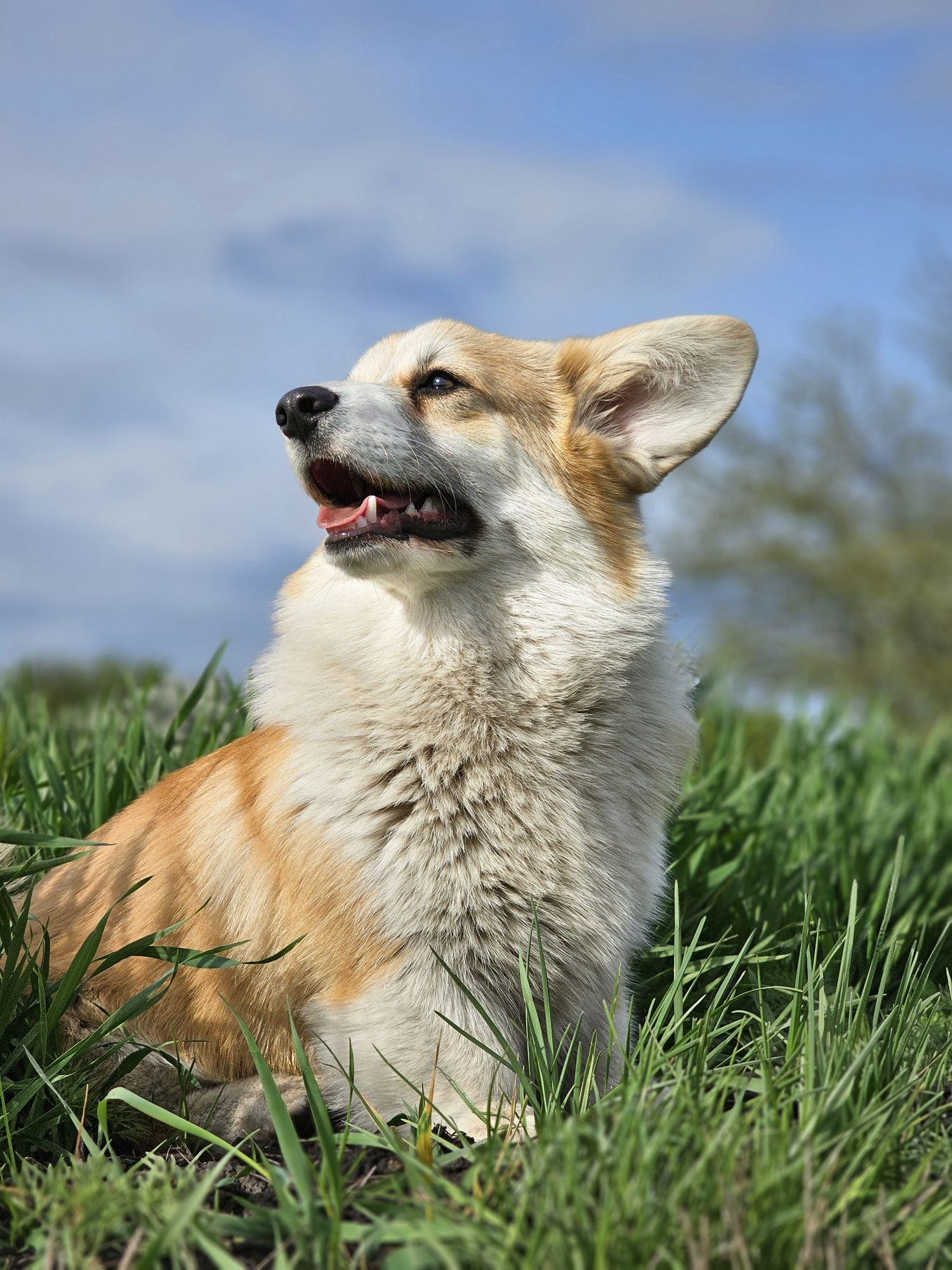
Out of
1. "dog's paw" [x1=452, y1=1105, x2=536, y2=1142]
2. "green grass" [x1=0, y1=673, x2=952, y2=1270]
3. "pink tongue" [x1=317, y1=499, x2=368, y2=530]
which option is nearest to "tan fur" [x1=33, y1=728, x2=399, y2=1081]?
"green grass" [x1=0, y1=673, x2=952, y2=1270]

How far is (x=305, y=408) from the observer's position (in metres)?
3.01

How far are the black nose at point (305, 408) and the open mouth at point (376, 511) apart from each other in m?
0.10

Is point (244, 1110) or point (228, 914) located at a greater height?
point (228, 914)

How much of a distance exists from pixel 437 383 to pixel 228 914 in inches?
62.0

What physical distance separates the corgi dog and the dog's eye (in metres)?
0.01

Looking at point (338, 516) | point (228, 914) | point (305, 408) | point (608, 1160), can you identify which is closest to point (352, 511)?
point (338, 516)

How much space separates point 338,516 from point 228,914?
1083 millimetres

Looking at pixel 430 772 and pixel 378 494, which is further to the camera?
pixel 378 494

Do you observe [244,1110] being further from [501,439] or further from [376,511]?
[501,439]

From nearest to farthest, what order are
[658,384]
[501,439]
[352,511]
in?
[352,511] < [501,439] < [658,384]

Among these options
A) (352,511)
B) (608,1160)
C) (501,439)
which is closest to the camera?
(608,1160)

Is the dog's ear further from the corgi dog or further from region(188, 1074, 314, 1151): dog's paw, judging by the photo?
region(188, 1074, 314, 1151): dog's paw

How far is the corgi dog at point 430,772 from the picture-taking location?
2.73m

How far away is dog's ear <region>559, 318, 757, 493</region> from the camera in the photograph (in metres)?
3.40
